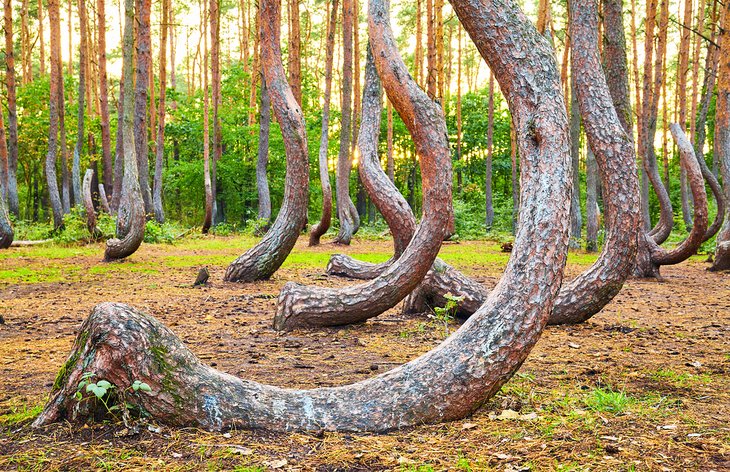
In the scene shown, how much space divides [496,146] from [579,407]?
103 feet

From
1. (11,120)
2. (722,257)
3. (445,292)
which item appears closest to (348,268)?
(445,292)

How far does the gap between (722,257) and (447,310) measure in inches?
285

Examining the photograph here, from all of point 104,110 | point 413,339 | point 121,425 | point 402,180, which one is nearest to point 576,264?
point 413,339

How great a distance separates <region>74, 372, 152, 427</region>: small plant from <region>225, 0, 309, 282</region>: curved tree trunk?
20.5 feet

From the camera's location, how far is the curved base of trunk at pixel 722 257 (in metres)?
10.7

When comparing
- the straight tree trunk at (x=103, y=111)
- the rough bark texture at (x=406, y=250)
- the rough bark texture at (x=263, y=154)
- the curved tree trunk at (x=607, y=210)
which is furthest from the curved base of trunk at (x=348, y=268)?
the straight tree trunk at (x=103, y=111)

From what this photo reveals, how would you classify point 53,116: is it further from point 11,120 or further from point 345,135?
point 345,135

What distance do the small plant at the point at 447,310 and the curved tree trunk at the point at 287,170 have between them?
3.44m

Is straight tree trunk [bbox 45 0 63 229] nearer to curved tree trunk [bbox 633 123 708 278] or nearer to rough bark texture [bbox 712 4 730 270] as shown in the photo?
curved tree trunk [bbox 633 123 708 278]

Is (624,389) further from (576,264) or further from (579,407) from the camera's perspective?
(576,264)

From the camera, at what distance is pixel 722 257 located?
423 inches

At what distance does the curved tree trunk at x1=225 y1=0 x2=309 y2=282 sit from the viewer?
9.09 m

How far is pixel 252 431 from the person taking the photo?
118 inches

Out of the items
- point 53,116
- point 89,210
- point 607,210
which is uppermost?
point 53,116
